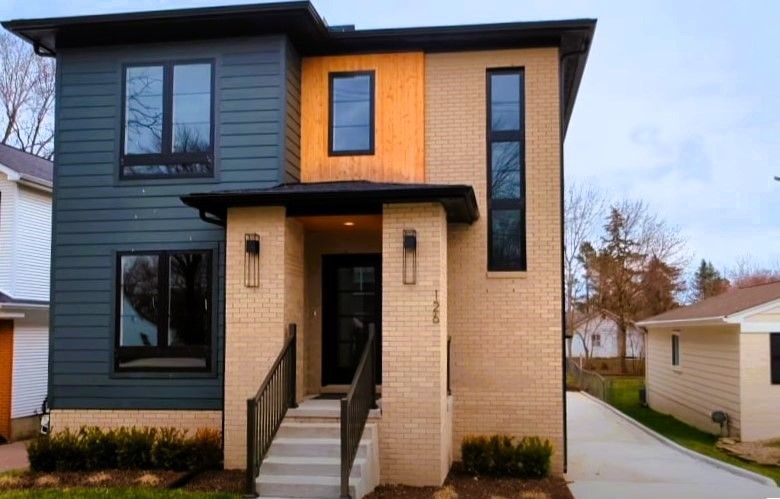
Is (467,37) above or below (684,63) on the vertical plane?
below

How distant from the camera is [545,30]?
10273 millimetres

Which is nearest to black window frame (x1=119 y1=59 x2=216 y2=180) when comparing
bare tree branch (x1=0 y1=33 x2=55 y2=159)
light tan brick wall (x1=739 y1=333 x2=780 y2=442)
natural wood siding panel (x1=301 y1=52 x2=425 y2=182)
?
natural wood siding panel (x1=301 y1=52 x2=425 y2=182)

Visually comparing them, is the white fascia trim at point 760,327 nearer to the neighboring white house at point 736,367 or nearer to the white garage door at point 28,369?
the neighboring white house at point 736,367

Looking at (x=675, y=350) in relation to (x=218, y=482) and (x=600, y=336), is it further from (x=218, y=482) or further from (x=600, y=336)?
(x=600, y=336)

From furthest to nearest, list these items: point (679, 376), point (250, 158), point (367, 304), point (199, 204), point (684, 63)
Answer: point (684, 63) → point (679, 376) → point (367, 304) → point (250, 158) → point (199, 204)

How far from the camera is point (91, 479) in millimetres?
8867

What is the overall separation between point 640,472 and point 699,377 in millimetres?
8325

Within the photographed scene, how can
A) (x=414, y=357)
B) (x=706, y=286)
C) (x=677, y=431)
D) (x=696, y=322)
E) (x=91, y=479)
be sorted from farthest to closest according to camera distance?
(x=706, y=286)
(x=677, y=431)
(x=696, y=322)
(x=414, y=357)
(x=91, y=479)

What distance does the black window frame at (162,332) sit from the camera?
10188 millimetres

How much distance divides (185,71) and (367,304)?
4.35 metres

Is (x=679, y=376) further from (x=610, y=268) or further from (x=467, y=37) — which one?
(x=610, y=268)

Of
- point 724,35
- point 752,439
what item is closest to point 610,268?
point 724,35

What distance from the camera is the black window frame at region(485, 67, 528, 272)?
10.5 metres

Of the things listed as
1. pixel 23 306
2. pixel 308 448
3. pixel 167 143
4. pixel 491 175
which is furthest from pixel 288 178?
pixel 23 306
